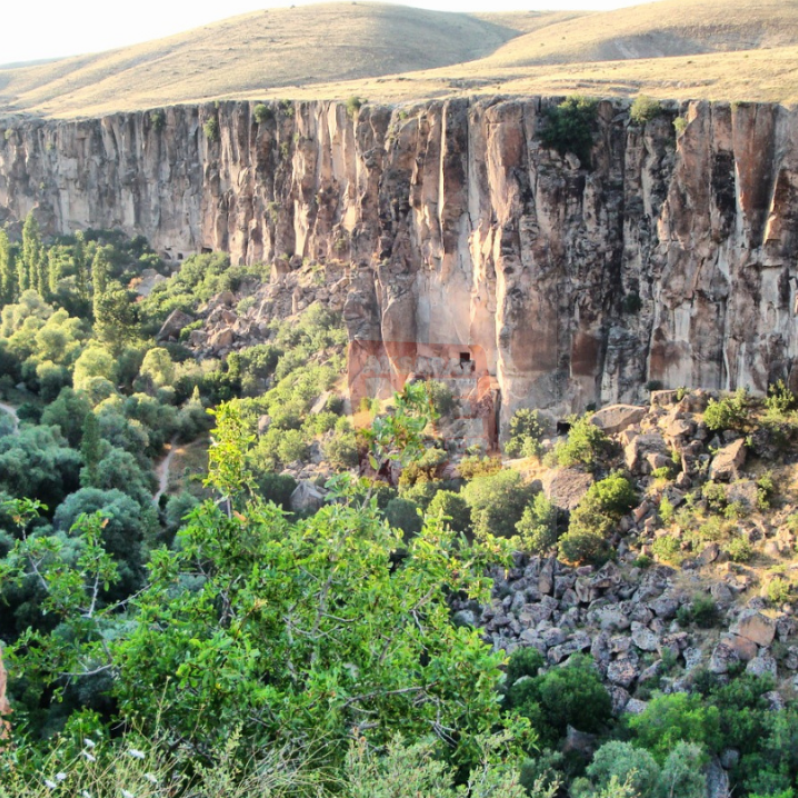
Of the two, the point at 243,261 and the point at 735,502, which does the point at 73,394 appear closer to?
the point at 243,261

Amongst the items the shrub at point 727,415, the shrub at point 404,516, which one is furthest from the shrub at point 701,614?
the shrub at point 404,516

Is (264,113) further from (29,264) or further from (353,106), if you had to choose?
(29,264)

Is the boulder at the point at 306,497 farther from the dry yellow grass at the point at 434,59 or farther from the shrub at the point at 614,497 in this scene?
the dry yellow grass at the point at 434,59

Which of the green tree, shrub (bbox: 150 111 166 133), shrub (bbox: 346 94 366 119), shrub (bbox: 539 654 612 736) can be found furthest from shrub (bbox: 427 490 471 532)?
shrub (bbox: 150 111 166 133)

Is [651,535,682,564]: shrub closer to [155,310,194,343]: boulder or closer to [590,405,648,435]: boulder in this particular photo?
[590,405,648,435]: boulder

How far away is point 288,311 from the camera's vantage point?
116 ft

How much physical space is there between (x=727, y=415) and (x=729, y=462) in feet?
3.71

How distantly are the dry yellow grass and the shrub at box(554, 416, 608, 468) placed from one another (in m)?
8.54

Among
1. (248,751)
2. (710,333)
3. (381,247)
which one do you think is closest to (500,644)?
(710,333)

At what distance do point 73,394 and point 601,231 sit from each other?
16.9 meters

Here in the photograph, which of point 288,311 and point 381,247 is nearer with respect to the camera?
point 381,247

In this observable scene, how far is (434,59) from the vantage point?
200 ft

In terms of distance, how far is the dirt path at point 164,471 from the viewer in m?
27.9

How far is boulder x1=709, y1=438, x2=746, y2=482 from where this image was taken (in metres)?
19.3
